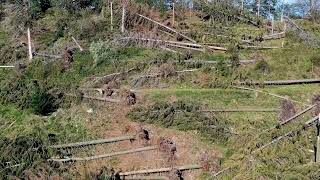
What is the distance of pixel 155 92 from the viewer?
12.7 metres

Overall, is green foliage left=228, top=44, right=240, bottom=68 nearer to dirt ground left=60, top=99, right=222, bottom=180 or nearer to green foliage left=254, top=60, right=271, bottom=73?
green foliage left=254, top=60, right=271, bottom=73

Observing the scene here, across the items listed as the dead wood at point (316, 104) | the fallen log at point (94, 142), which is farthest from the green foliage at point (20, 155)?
the dead wood at point (316, 104)

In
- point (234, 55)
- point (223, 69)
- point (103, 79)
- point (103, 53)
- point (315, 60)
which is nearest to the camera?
point (103, 79)

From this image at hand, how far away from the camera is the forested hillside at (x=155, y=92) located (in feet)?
32.6

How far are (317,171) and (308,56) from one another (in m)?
6.63

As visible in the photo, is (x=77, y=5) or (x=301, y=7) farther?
(x=301, y=7)

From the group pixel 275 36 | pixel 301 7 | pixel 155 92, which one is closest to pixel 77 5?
pixel 155 92

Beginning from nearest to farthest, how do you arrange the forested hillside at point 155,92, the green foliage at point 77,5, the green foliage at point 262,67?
1. the forested hillside at point 155,92
2. the green foliage at point 262,67
3. the green foliage at point 77,5

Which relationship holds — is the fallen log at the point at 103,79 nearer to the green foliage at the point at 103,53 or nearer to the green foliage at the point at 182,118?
the green foliage at the point at 103,53

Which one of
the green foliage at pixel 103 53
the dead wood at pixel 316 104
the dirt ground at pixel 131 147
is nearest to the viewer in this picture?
the dirt ground at pixel 131 147

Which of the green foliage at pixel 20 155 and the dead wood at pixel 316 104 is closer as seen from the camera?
the green foliage at pixel 20 155

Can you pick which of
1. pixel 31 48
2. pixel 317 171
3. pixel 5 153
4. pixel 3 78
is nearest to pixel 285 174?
pixel 317 171

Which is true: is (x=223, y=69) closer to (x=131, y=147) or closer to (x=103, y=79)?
(x=103, y=79)

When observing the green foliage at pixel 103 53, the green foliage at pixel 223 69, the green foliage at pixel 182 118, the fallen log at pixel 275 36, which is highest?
the fallen log at pixel 275 36
